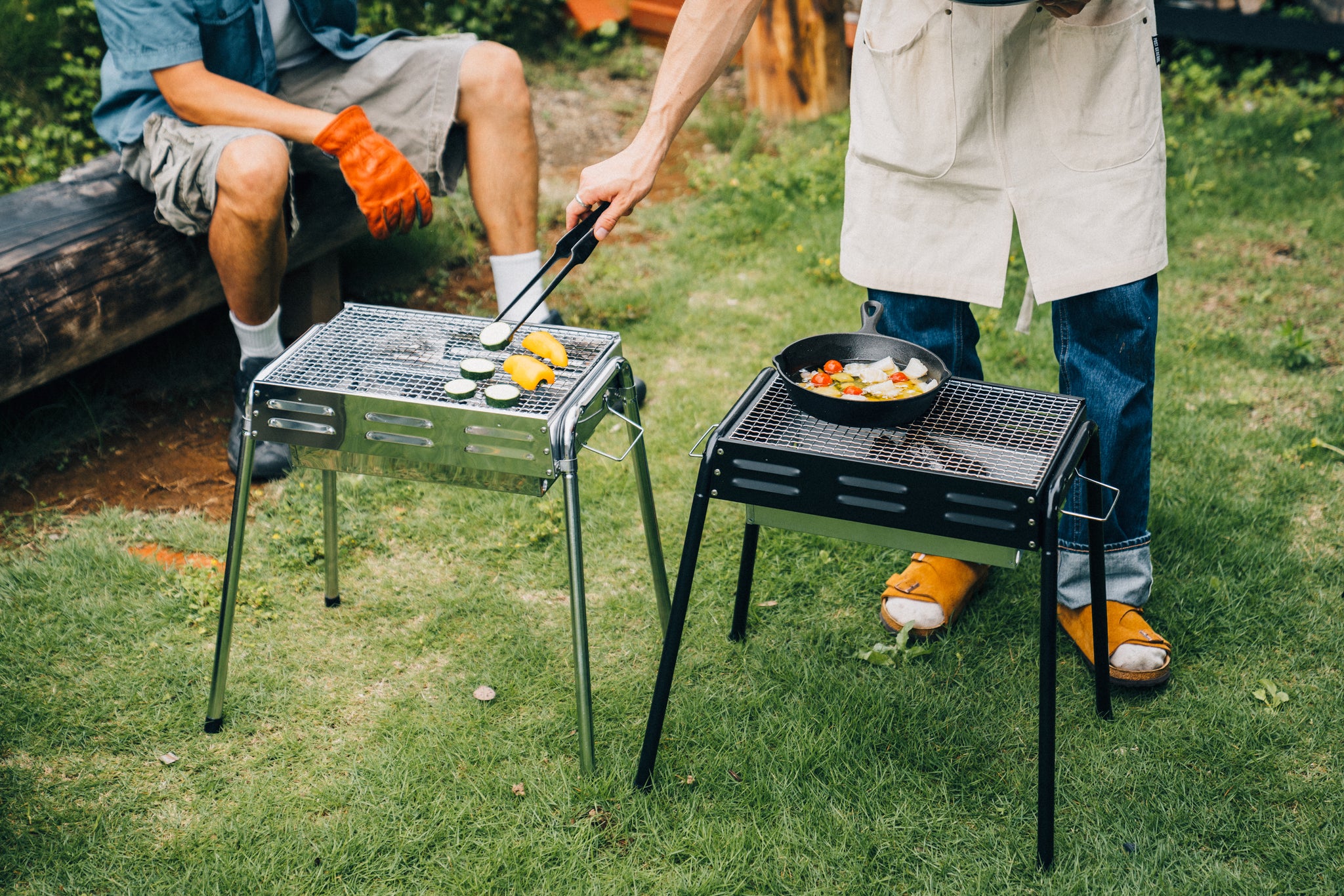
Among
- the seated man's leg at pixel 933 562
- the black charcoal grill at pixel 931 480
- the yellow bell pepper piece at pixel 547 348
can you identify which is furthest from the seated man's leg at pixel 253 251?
the seated man's leg at pixel 933 562

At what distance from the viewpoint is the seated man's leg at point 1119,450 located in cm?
241

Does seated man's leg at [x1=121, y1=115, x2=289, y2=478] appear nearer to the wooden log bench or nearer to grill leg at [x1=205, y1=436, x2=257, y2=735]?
the wooden log bench

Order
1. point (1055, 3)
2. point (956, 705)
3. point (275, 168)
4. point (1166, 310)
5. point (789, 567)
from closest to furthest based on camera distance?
point (1055, 3), point (956, 705), point (789, 567), point (275, 168), point (1166, 310)

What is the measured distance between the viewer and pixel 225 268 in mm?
3369

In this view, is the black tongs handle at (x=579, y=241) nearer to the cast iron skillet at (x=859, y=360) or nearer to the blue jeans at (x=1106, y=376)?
the cast iron skillet at (x=859, y=360)

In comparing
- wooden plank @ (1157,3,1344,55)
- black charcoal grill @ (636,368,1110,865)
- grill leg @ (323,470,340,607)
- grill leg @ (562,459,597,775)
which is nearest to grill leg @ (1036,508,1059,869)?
black charcoal grill @ (636,368,1110,865)

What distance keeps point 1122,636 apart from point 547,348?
149 cm

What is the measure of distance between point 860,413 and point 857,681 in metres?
0.87

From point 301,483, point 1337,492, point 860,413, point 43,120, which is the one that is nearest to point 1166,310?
point 1337,492

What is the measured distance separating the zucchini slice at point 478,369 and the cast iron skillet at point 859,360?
58cm

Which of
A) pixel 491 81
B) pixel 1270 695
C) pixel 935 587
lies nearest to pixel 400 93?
pixel 491 81

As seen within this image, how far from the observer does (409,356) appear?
236 centimetres

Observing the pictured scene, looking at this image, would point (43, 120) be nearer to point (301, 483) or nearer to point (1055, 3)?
point (301, 483)

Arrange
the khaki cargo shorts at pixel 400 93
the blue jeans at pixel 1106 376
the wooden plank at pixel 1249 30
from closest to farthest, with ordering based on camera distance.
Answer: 1. the blue jeans at pixel 1106 376
2. the khaki cargo shorts at pixel 400 93
3. the wooden plank at pixel 1249 30
